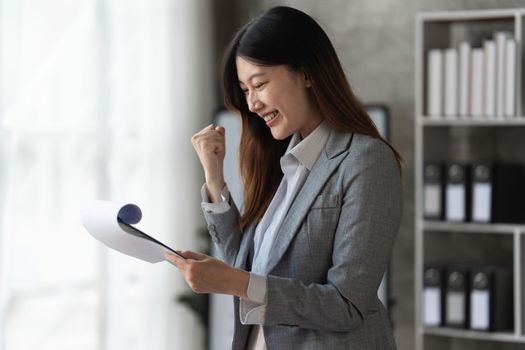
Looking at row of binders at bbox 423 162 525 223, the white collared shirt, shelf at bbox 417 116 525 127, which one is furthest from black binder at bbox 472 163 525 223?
the white collared shirt

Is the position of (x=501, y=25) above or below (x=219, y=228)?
above

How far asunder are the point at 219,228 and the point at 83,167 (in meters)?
1.77

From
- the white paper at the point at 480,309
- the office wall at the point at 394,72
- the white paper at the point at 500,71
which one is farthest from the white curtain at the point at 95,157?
the white paper at the point at 500,71

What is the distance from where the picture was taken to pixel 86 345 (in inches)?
146

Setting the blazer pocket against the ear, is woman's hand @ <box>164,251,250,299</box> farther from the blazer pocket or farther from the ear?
the ear

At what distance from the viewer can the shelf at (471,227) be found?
12.2 ft

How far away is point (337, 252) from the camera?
175cm

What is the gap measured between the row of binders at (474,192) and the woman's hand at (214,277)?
90.5 inches

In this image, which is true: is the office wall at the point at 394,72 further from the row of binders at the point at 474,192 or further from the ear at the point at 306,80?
the ear at the point at 306,80

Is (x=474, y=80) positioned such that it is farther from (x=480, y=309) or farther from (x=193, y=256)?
(x=193, y=256)

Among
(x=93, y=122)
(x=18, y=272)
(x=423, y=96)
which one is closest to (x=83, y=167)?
(x=93, y=122)

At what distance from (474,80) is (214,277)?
7.94 feet

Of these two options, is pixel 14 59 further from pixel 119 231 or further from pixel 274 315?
pixel 274 315

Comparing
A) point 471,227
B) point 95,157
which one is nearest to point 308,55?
point 95,157
